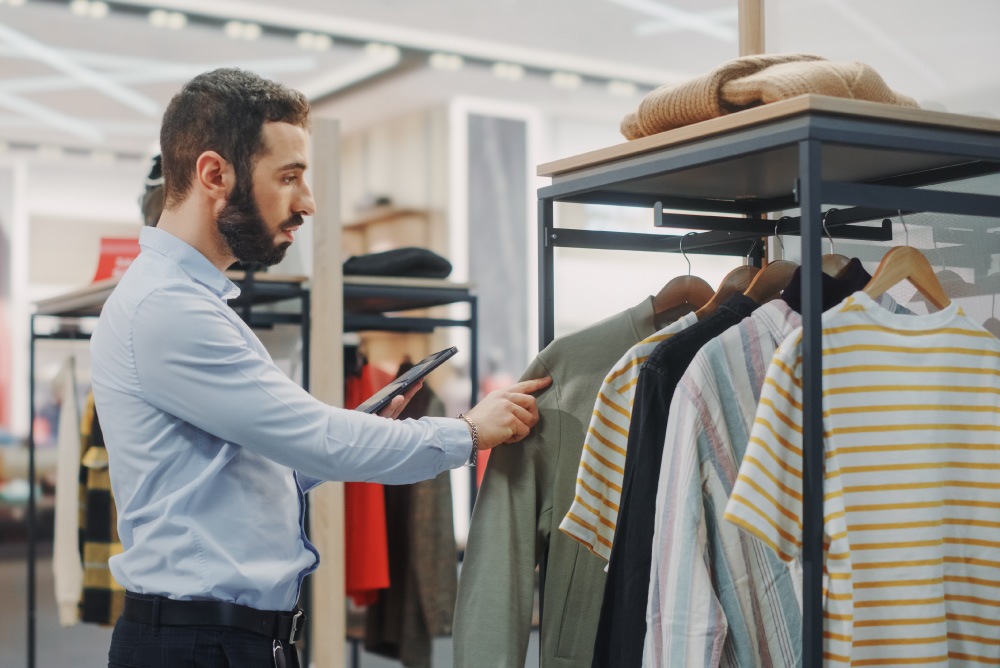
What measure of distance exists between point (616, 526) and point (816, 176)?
0.58 metres

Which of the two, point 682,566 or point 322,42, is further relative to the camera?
point 322,42

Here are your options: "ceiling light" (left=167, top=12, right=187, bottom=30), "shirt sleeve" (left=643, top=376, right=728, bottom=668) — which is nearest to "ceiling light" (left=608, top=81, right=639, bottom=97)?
"ceiling light" (left=167, top=12, right=187, bottom=30)

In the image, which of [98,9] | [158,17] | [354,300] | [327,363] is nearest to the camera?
[327,363]

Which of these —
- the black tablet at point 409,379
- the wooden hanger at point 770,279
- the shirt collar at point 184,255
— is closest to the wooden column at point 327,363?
the black tablet at point 409,379

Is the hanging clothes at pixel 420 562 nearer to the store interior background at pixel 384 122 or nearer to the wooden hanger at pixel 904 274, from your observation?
the store interior background at pixel 384 122

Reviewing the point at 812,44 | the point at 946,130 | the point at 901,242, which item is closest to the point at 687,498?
the point at 946,130

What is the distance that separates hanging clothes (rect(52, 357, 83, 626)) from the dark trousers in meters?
2.96

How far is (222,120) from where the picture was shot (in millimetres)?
1568

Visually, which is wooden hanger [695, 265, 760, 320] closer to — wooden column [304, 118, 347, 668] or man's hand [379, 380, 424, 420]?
man's hand [379, 380, 424, 420]

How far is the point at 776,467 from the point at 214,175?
0.98 m

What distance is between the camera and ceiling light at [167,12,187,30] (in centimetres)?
551

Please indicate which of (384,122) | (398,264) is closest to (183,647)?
(398,264)

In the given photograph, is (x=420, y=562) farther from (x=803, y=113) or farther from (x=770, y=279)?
(x=803, y=113)

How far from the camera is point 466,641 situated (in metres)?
1.58
